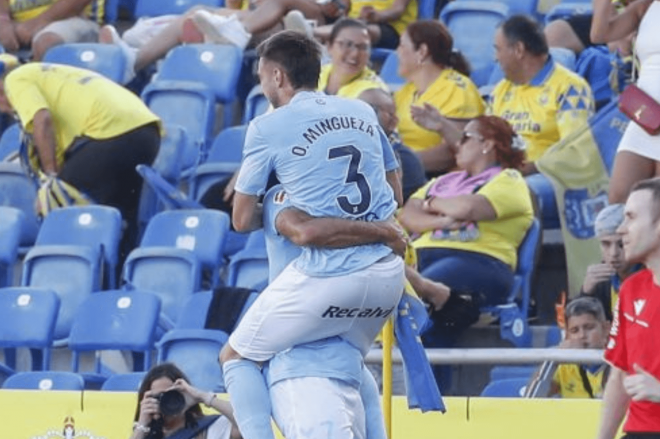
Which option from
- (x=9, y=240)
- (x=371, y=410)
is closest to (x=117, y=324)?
(x=9, y=240)

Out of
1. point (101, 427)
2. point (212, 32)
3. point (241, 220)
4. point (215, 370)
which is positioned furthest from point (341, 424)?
point (212, 32)

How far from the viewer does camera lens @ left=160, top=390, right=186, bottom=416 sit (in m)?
8.77

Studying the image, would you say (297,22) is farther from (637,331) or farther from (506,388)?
(637,331)

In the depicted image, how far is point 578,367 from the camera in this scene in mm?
9469

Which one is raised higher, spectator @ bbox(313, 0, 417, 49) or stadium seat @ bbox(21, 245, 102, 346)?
spectator @ bbox(313, 0, 417, 49)

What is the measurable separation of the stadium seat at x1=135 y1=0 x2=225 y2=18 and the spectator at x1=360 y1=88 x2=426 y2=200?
3.41 meters

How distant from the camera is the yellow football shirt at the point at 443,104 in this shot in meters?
11.7

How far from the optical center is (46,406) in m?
9.38

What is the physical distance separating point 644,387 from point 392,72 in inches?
244

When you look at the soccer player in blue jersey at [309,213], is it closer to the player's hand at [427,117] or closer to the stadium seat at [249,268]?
the stadium seat at [249,268]

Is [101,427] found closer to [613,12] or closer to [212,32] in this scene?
[613,12]

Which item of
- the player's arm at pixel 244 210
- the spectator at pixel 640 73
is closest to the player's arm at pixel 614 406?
the player's arm at pixel 244 210

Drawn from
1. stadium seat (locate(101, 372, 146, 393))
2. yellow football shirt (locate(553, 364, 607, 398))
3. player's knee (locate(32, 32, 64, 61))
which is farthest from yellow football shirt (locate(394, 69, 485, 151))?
player's knee (locate(32, 32, 64, 61))

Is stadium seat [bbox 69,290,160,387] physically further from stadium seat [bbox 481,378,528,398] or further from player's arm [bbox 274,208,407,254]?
player's arm [bbox 274,208,407,254]
